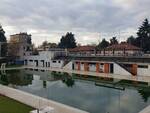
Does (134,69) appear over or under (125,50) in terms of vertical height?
under

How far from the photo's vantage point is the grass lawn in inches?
509

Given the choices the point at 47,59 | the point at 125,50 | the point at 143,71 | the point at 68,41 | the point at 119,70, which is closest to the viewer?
the point at 143,71

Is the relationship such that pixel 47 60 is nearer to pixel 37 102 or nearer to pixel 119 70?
A: pixel 119 70

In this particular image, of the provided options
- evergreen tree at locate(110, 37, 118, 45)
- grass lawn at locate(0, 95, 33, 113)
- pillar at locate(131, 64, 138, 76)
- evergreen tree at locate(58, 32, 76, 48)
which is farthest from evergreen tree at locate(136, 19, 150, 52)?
grass lawn at locate(0, 95, 33, 113)

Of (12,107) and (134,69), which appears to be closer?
(12,107)

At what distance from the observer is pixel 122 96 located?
60.4 ft

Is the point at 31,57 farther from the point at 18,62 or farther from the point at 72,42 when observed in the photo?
Answer: the point at 72,42

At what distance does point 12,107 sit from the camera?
13695 millimetres

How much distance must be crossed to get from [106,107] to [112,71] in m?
16.9

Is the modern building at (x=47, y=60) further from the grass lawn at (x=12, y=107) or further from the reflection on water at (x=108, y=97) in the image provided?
the grass lawn at (x=12, y=107)

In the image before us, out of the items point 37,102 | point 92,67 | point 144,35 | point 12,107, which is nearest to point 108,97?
point 37,102

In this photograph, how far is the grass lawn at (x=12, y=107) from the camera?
12.9 metres

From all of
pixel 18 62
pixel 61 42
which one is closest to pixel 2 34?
pixel 18 62

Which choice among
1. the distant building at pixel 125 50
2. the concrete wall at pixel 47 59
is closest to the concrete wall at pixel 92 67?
the concrete wall at pixel 47 59
